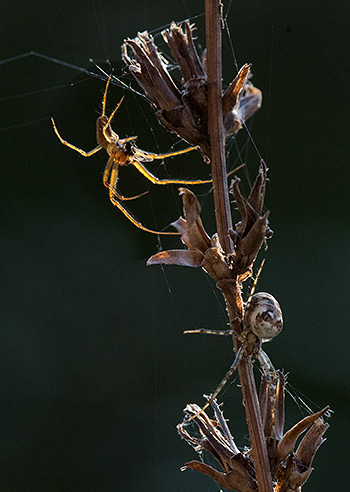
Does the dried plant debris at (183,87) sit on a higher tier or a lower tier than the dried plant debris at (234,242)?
higher

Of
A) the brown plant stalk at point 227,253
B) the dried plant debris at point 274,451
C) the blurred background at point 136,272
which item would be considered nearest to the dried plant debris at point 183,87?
the brown plant stalk at point 227,253

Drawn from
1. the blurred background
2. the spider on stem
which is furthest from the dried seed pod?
the blurred background

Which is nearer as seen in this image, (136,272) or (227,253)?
(227,253)

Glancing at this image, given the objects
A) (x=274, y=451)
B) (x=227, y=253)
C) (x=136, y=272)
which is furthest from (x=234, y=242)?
(x=136, y=272)

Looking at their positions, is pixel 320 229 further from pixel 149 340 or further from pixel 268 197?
pixel 149 340

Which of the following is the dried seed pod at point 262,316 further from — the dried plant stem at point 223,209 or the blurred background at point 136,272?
the blurred background at point 136,272

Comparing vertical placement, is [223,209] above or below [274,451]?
above

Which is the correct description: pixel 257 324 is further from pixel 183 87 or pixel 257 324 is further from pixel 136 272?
pixel 136 272
